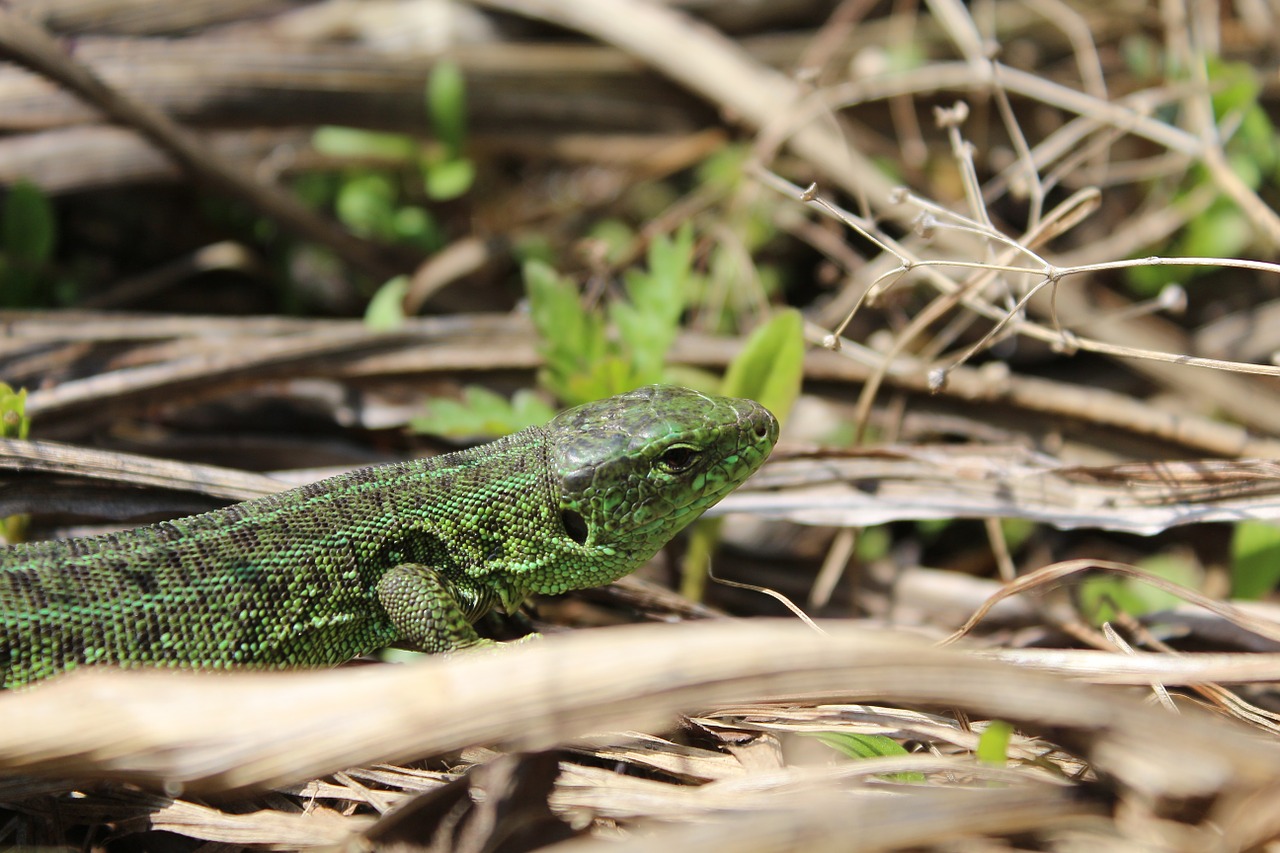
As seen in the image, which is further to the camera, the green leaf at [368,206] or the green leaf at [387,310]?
the green leaf at [368,206]

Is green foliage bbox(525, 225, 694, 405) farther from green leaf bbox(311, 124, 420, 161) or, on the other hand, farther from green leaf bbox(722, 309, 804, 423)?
green leaf bbox(311, 124, 420, 161)

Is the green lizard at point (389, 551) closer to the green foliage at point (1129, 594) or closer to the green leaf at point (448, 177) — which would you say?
the green foliage at point (1129, 594)

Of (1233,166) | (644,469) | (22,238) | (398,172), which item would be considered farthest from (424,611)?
(1233,166)

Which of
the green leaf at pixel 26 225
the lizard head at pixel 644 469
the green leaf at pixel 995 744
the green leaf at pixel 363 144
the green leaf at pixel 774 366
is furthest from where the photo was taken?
the green leaf at pixel 363 144

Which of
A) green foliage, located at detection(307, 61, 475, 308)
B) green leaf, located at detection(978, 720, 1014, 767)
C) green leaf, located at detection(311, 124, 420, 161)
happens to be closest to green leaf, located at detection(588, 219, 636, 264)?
green foliage, located at detection(307, 61, 475, 308)

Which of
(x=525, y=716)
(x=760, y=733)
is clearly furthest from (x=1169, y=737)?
(x=525, y=716)

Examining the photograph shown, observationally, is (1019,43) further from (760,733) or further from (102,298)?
(102,298)

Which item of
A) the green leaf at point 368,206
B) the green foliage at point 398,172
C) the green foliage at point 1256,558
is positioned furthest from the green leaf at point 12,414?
the green foliage at point 1256,558
